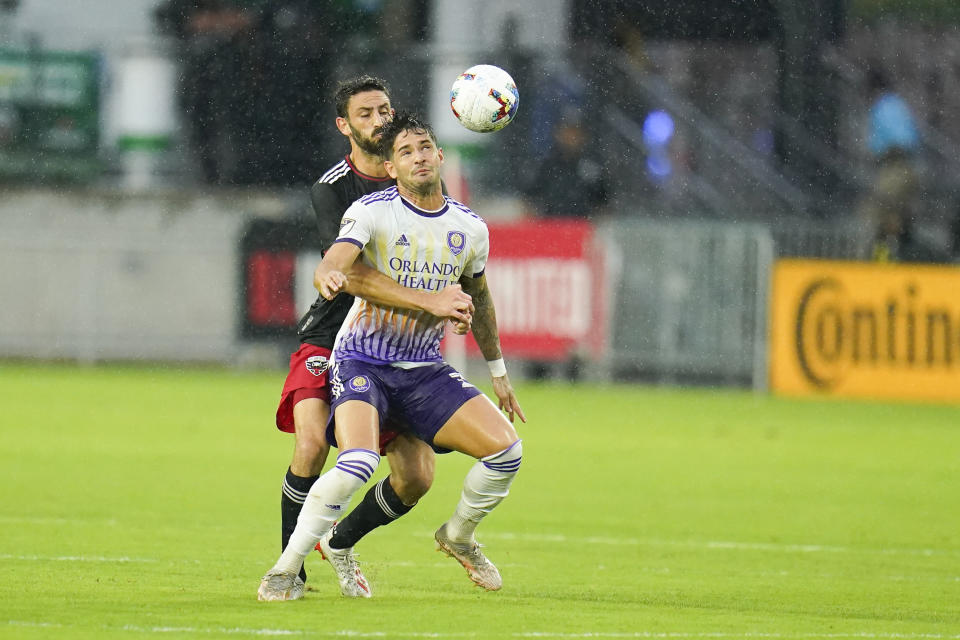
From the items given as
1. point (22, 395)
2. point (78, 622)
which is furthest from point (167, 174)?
point (78, 622)

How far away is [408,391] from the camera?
7848 millimetres

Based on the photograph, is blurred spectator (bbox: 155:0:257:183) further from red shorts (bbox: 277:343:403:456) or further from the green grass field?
red shorts (bbox: 277:343:403:456)

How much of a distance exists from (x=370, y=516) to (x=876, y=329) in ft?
40.5

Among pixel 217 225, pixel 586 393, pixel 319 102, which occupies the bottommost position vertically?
pixel 586 393

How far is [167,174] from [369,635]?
55.6 ft

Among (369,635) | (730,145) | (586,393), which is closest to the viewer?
(369,635)

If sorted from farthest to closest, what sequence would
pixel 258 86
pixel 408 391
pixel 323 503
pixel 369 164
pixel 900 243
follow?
pixel 258 86 < pixel 900 243 < pixel 369 164 < pixel 408 391 < pixel 323 503

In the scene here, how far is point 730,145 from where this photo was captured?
24000mm

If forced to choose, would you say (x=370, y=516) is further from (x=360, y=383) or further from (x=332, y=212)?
(x=332, y=212)

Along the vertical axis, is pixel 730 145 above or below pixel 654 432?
above

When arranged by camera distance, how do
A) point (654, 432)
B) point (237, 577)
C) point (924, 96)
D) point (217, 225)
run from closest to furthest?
point (237, 577), point (654, 432), point (217, 225), point (924, 96)

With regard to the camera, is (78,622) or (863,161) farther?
(863,161)

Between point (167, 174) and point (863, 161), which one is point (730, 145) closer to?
point (863, 161)

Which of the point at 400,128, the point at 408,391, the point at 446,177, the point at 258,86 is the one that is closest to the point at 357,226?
the point at 400,128
